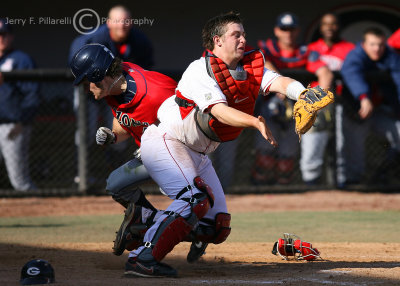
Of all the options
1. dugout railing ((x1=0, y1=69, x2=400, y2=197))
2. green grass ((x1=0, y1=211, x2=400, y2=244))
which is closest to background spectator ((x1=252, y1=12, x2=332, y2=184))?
dugout railing ((x1=0, y1=69, x2=400, y2=197))

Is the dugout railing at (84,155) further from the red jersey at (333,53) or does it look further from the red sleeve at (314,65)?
the red jersey at (333,53)

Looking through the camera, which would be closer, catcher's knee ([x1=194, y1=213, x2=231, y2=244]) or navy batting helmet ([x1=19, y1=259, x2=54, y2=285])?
navy batting helmet ([x1=19, y1=259, x2=54, y2=285])

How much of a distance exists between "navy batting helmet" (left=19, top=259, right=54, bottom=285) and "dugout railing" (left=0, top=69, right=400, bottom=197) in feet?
16.1

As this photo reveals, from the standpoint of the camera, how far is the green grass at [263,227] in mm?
6637

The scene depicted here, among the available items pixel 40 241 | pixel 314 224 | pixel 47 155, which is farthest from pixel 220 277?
pixel 47 155

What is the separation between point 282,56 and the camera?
9.15 meters

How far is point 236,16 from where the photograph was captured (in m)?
4.76

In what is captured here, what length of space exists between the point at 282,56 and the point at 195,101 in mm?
4844

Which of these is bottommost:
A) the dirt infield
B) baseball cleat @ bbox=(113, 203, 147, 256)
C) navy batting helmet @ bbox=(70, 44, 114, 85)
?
the dirt infield

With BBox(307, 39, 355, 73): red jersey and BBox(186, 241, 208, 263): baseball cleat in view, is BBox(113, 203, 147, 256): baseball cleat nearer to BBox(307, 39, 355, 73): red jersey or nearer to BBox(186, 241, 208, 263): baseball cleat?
BBox(186, 241, 208, 263): baseball cleat

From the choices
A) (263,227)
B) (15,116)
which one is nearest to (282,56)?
(263,227)

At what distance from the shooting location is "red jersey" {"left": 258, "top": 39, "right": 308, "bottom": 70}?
902cm

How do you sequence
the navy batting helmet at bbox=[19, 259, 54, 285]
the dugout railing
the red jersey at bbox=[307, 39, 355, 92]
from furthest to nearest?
Result: the red jersey at bbox=[307, 39, 355, 92], the dugout railing, the navy batting helmet at bbox=[19, 259, 54, 285]

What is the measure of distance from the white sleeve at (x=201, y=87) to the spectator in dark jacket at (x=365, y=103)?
183 inches
